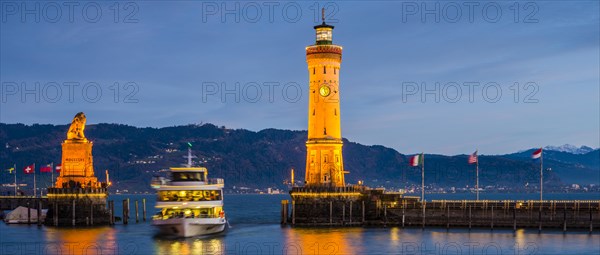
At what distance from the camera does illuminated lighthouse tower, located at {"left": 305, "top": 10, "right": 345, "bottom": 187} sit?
397ft

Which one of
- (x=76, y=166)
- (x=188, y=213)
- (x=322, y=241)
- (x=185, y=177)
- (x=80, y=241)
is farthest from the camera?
(x=76, y=166)

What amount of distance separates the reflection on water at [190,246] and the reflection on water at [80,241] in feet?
15.7

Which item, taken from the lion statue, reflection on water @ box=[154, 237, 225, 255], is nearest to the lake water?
reflection on water @ box=[154, 237, 225, 255]

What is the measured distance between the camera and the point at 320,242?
101 m

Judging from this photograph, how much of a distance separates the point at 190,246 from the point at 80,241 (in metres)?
14.8

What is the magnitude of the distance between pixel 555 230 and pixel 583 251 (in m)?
16.6

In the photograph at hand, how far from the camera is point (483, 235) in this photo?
344 feet

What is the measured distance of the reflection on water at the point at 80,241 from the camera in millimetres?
96938

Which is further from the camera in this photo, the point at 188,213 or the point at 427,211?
the point at 427,211

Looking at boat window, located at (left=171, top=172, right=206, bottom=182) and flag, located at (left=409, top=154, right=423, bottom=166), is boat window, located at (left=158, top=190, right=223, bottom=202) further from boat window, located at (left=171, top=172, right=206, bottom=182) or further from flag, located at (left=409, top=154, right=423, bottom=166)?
flag, located at (left=409, top=154, right=423, bottom=166)

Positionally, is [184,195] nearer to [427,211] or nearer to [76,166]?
[76,166]

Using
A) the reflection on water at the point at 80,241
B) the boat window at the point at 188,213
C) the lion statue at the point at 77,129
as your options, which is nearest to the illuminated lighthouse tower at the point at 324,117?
the boat window at the point at 188,213

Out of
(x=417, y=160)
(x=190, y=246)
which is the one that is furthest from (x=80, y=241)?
(x=417, y=160)

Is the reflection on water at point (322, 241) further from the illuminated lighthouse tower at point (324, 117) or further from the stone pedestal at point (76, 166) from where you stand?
the stone pedestal at point (76, 166)
